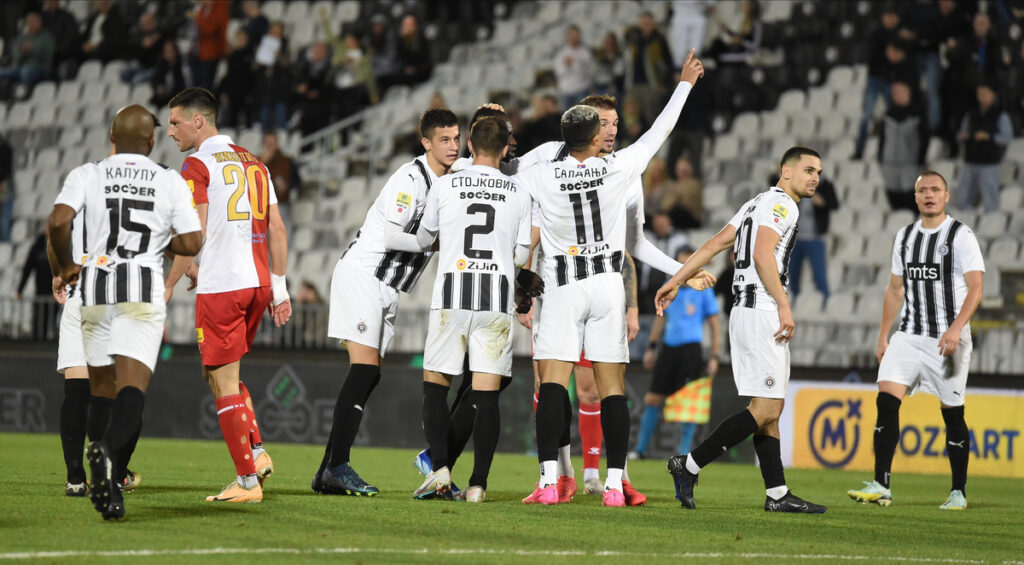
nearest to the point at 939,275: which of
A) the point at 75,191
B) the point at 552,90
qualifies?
the point at 75,191

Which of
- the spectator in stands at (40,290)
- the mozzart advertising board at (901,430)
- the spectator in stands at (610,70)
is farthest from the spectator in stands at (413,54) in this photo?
the mozzart advertising board at (901,430)

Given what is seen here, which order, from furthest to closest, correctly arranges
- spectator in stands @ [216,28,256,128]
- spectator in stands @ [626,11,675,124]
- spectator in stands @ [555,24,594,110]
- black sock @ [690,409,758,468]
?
spectator in stands @ [216,28,256,128] < spectator in stands @ [555,24,594,110] < spectator in stands @ [626,11,675,124] < black sock @ [690,409,758,468]

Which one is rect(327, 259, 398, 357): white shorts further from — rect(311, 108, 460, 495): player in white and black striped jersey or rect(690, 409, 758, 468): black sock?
rect(690, 409, 758, 468): black sock

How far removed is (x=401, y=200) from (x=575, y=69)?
11.3 metres

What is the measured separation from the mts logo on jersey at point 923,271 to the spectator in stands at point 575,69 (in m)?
10.0

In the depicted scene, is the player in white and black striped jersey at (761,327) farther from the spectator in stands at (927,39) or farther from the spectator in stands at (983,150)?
the spectator in stands at (927,39)

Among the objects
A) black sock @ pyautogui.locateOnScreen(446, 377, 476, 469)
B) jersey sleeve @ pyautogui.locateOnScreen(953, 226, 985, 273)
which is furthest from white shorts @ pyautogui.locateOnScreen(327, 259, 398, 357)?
jersey sleeve @ pyautogui.locateOnScreen(953, 226, 985, 273)

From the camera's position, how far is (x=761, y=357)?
307 inches

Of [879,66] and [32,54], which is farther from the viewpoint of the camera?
[32,54]

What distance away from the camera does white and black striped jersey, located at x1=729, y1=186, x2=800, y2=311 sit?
7.84 meters

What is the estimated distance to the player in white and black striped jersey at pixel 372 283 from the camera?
26.4 feet

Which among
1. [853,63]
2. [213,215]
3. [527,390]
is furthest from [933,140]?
[213,215]

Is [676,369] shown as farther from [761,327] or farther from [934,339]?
[761,327]

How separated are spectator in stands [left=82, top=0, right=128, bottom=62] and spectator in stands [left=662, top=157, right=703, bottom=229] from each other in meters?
11.8
